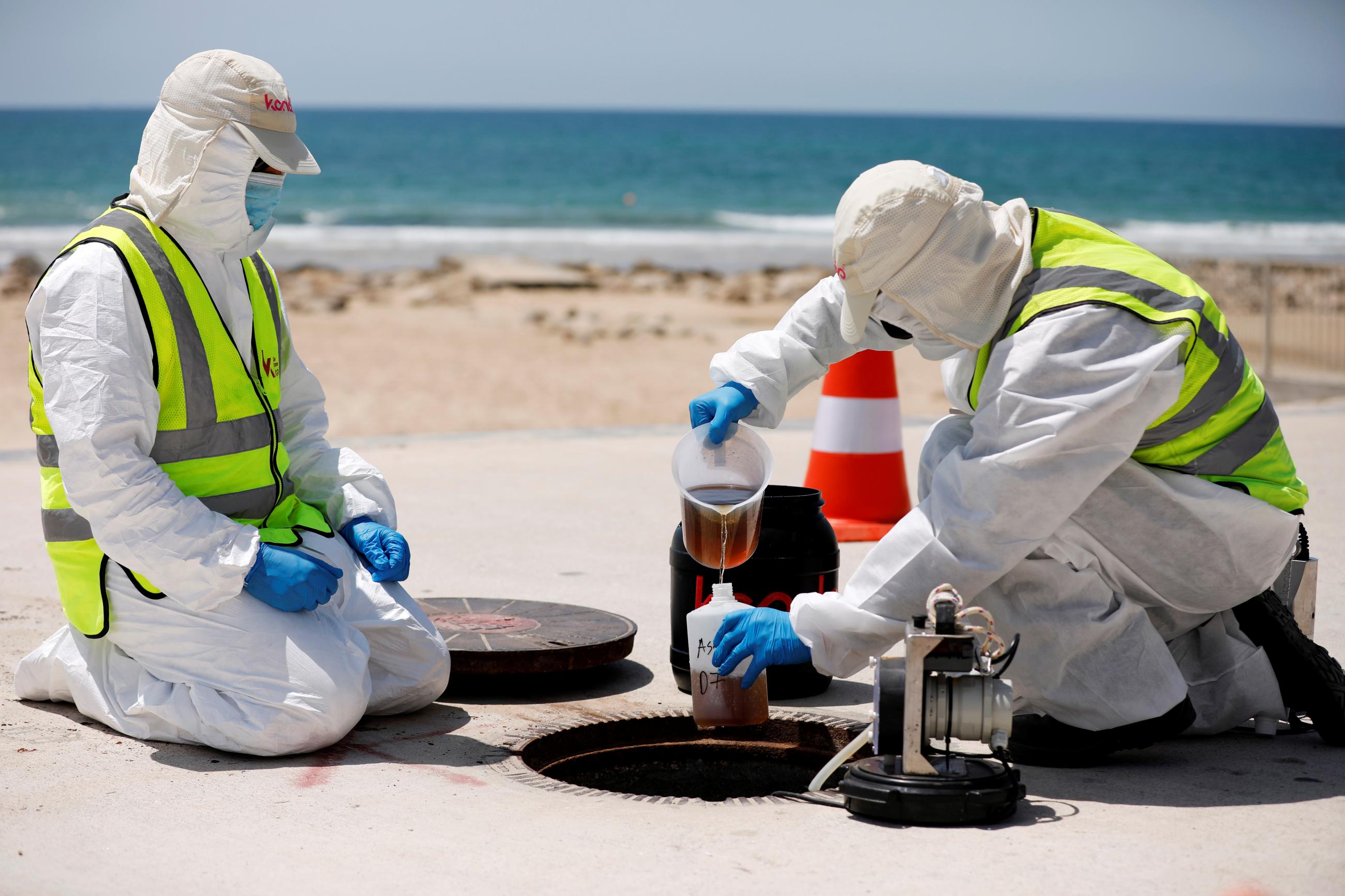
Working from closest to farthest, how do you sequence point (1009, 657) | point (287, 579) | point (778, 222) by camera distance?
1. point (1009, 657)
2. point (287, 579)
3. point (778, 222)

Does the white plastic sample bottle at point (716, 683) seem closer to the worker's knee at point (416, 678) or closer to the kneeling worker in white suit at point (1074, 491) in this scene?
the kneeling worker in white suit at point (1074, 491)

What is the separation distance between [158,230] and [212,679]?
1.11m

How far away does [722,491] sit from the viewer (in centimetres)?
364

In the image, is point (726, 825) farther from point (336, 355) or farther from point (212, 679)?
point (336, 355)

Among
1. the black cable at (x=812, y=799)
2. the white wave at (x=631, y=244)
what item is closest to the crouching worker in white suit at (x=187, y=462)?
the black cable at (x=812, y=799)

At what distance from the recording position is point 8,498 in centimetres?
635

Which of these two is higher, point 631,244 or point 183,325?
point 183,325

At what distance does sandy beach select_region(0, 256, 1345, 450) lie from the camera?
11.0 meters

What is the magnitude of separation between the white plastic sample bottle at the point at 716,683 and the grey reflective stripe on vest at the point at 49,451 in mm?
1607

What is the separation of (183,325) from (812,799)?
1871mm

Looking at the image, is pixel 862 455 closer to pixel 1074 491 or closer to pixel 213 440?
pixel 1074 491

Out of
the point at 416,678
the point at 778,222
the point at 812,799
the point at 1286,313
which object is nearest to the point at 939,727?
the point at 812,799

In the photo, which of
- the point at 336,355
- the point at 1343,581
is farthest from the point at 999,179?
the point at 1343,581

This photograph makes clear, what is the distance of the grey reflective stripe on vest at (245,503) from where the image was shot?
349 cm
